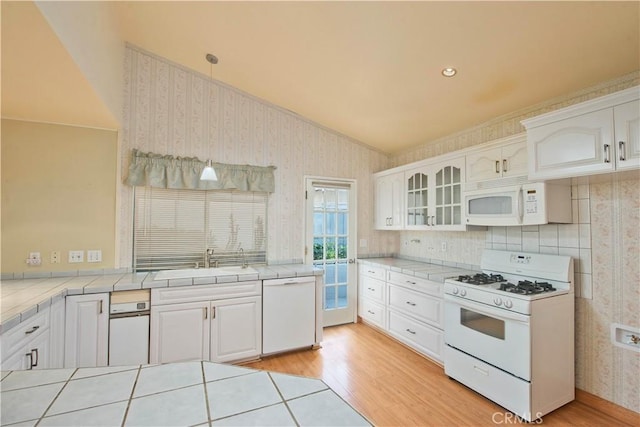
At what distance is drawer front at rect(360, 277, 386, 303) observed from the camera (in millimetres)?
3617

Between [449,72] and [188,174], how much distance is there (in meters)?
2.64

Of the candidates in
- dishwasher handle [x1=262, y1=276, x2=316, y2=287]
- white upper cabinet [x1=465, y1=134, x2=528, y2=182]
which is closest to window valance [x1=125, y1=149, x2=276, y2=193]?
dishwasher handle [x1=262, y1=276, x2=316, y2=287]

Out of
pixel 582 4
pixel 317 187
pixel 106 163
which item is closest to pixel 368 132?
pixel 317 187

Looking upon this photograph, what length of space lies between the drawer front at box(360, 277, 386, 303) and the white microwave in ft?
4.66

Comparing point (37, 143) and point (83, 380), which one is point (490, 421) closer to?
point (83, 380)

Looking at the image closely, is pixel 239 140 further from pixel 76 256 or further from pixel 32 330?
pixel 32 330

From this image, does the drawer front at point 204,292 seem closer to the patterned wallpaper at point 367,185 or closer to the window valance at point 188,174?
the patterned wallpaper at point 367,185

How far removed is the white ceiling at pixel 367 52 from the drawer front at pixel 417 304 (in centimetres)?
185

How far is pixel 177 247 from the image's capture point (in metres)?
3.14

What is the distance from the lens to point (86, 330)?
2314mm

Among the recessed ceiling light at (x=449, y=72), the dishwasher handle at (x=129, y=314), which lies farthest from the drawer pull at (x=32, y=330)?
the recessed ceiling light at (x=449, y=72)

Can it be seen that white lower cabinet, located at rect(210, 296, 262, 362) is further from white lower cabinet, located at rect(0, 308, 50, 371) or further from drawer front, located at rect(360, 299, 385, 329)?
drawer front, located at rect(360, 299, 385, 329)

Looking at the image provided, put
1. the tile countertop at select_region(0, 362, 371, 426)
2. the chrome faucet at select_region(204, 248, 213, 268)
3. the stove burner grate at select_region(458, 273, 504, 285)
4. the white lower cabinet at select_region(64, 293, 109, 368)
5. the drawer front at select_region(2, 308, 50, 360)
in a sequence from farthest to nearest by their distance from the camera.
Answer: the chrome faucet at select_region(204, 248, 213, 268) < the stove burner grate at select_region(458, 273, 504, 285) < the white lower cabinet at select_region(64, 293, 109, 368) < the drawer front at select_region(2, 308, 50, 360) < the tile countertop at select_region(0, 362, 371, 426)

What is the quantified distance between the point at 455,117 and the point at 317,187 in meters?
1.78
